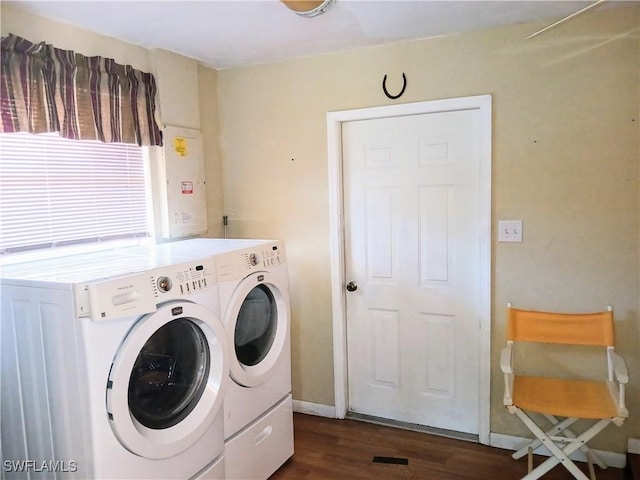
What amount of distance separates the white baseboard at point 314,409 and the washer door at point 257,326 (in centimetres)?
84

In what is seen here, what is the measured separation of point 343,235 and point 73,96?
1625 millimetres

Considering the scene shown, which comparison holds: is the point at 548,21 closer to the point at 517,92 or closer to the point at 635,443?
the point at 517,92

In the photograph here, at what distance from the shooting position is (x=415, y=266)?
9.23 feet

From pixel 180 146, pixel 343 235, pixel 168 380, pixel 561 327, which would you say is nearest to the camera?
pixel 168 380

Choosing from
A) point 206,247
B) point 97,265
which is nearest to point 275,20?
point 206,247

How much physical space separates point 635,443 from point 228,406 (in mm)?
1998

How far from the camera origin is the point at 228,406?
6.97 ft

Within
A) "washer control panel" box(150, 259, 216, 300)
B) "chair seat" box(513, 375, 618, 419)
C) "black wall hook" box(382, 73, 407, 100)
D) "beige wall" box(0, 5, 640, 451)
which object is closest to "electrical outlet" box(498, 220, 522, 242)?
"beige wall" box(0, 5, 640, 451)

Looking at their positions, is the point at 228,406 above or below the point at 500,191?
below

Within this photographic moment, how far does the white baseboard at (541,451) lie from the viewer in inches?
94.7

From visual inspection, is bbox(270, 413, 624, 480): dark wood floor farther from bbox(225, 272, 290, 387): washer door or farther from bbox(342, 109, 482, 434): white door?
bbox(225, 272, 290, 387): washer door

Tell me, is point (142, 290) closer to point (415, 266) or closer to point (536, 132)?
point (415, 266)

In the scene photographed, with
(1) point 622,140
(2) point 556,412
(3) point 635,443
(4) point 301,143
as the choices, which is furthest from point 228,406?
(1) point 622,140

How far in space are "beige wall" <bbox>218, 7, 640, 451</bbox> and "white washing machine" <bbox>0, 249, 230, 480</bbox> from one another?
1.23 meters
